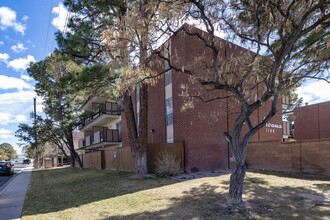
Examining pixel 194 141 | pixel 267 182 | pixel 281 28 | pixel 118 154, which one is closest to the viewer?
pixel 281 28

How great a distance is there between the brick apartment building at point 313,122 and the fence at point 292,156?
29.7ft

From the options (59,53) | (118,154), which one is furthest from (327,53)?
(118,154)

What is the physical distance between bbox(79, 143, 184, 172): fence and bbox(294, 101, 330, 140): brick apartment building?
13.1m

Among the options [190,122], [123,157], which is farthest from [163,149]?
[123,157]

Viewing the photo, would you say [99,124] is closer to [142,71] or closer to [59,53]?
[59,53]

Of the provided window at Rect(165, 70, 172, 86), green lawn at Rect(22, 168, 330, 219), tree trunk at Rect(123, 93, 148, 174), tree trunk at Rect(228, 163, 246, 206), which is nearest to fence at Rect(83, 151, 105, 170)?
tree trunk at Rect(123, 93, 148, 174)

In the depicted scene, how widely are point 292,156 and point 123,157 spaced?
1172 cm

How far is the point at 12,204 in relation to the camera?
8703 millimetres

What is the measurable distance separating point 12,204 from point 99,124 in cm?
2129

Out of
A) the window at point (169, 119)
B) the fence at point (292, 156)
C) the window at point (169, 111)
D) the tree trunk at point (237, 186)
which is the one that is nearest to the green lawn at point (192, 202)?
the tree trunk at point (237, 186)

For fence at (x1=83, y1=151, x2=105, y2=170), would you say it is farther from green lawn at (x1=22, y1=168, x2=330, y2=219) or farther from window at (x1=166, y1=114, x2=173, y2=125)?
green lawn at (x1=22, y1=168, x2=330, y2=219)

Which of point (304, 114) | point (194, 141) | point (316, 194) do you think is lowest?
point (316, 194)

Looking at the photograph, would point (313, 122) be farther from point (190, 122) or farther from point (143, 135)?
point (143, 135)

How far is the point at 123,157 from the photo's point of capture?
1853 cm
